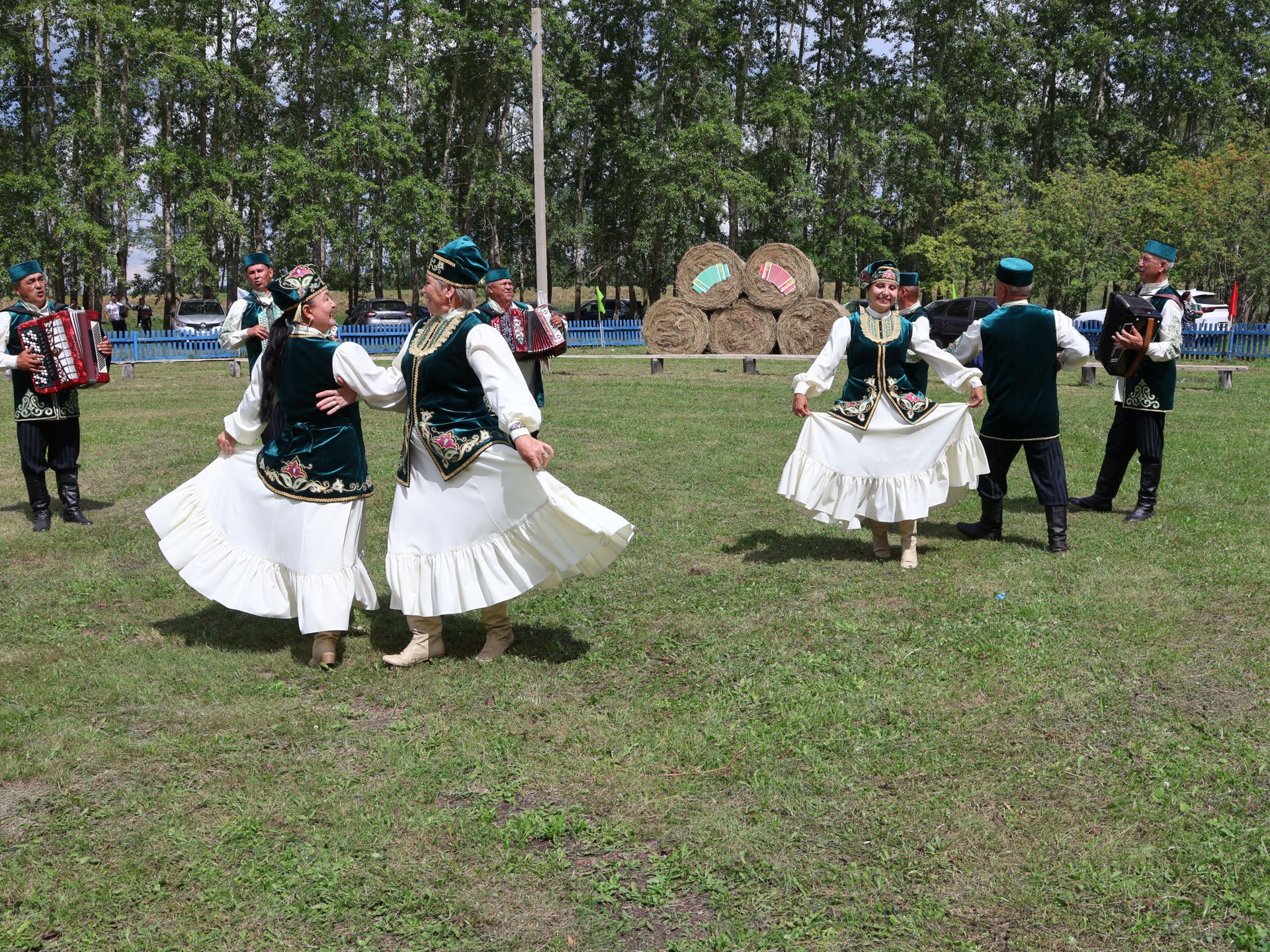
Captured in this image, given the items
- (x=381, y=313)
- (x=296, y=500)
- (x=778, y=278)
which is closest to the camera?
(x=296, y=500)

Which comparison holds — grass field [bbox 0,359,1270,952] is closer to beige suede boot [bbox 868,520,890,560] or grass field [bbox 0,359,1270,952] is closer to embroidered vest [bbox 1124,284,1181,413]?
beige suede boot [bbox 868,520,890,560]

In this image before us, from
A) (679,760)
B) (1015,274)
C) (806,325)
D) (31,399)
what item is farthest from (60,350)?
(806,325)

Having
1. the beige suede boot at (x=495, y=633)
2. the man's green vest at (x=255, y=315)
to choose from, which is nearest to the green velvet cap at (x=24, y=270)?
the man's green vest at (x=255, y=315)

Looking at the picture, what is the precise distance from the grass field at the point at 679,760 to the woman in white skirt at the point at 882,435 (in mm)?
431

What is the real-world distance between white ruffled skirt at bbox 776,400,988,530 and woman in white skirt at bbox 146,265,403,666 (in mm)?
2774

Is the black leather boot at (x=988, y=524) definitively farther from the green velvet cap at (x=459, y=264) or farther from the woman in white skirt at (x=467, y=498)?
the green velvet cap at (x=459, y=264)

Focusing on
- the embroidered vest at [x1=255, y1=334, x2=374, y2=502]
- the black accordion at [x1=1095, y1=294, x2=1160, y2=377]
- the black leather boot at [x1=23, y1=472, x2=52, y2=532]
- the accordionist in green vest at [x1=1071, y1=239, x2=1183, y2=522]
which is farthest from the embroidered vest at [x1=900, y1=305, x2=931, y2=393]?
the black leather boot at [x1=23, y1=472, x2=52, y2=532]

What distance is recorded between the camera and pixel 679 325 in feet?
80.4

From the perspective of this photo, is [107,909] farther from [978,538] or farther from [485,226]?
[485,226]

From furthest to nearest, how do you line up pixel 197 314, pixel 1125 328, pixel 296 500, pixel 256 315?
1. pixel 197 314
2. pixel 256 315
3. pixel 1125 328
4. pixel 296 500

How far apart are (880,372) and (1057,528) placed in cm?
163

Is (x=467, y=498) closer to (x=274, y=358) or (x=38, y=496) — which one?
(x=274, y=358)

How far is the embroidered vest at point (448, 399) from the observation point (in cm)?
479

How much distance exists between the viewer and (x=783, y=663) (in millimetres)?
5055
